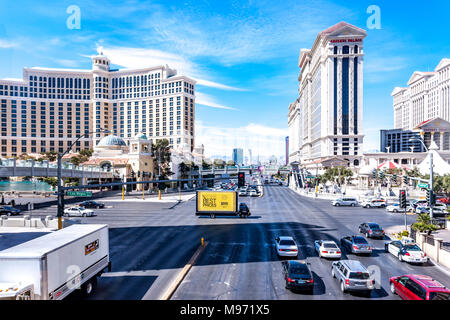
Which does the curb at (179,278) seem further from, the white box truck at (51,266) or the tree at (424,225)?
the tree at (424,225)

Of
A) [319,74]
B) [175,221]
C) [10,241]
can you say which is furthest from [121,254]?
[319,74]

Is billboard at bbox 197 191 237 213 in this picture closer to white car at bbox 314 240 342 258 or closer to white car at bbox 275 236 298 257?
white car at bbox 275 236 298 257

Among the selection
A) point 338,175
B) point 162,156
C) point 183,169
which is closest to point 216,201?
point 162,156

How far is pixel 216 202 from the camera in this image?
1503 inches

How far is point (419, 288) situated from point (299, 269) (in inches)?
211

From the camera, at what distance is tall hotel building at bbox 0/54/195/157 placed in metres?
148

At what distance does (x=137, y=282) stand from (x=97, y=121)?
513 ft

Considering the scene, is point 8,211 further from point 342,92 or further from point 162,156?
point 342,92

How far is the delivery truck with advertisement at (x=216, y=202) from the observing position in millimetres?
38062

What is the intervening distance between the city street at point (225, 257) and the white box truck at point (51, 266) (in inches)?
83.3

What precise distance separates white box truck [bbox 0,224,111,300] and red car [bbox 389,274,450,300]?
15.2m

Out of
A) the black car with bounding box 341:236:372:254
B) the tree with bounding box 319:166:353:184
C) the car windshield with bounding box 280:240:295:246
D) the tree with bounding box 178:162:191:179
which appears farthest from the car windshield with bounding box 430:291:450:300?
the tree with bounding box 178:162:191:179

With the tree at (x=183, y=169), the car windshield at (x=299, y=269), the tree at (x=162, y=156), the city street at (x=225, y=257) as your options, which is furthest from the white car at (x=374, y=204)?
the tree at (x=183, y=169)

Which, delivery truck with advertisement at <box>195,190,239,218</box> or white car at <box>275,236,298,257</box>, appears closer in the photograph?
white car at <box>275,236,298,257</box>
